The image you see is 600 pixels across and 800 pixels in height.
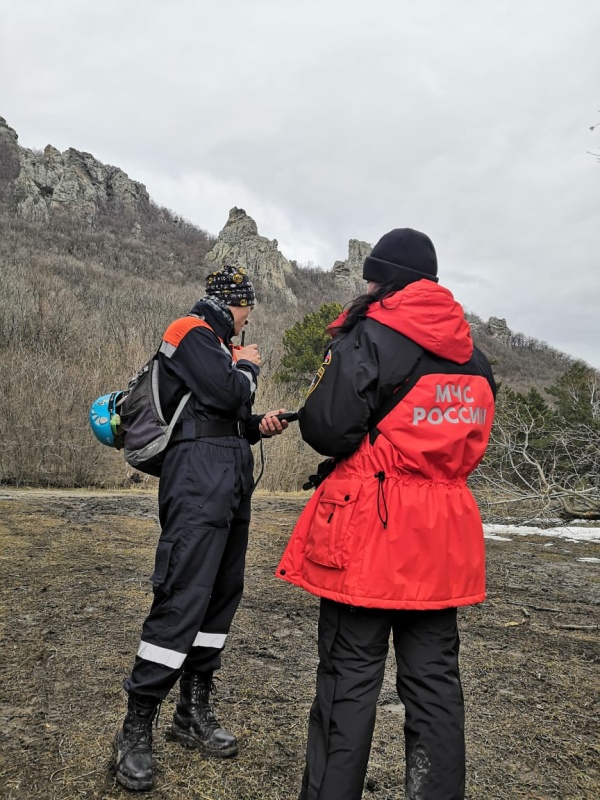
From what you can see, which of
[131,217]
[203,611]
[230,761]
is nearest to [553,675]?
[230,761]

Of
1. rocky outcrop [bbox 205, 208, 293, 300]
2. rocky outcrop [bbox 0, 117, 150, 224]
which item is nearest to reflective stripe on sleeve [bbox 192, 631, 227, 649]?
rocky outcrop [bbox 205, 208, 293, 300]

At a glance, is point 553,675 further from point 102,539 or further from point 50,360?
point 50,360

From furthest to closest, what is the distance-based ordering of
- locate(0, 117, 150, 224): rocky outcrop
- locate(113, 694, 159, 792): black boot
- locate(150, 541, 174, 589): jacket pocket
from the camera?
1. locate(0, 117, 150, 224): rocky outcrop
2. locate(150, 541, 174, 589): jacket pocket
3. locate(113, 694, 159, 792): black boot

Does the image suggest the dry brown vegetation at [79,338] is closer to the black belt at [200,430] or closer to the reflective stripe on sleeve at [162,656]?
the black belt at [200,430]

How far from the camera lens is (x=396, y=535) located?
182 centimetres

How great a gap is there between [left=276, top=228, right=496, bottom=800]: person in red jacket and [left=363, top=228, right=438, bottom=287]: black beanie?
0.10 metres

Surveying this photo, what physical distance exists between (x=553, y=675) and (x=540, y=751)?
0.84 metres

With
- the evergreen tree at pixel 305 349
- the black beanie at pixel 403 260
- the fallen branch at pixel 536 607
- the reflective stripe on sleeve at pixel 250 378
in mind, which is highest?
the evergreen tree at pixel 305 349

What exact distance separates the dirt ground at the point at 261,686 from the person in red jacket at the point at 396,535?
576mm

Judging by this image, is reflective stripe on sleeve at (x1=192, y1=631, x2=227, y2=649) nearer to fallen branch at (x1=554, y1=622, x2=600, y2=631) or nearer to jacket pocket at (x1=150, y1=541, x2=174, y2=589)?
jacket pocket at (x1=150, y1=541, x2=174, y2=589)

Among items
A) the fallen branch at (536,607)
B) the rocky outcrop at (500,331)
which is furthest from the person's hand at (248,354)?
the rocky outcrop at (500,331)

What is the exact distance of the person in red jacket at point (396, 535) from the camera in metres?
1.79

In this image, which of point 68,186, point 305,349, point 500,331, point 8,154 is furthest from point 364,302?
point 8,154

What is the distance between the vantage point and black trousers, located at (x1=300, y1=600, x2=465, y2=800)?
5.76 ft
